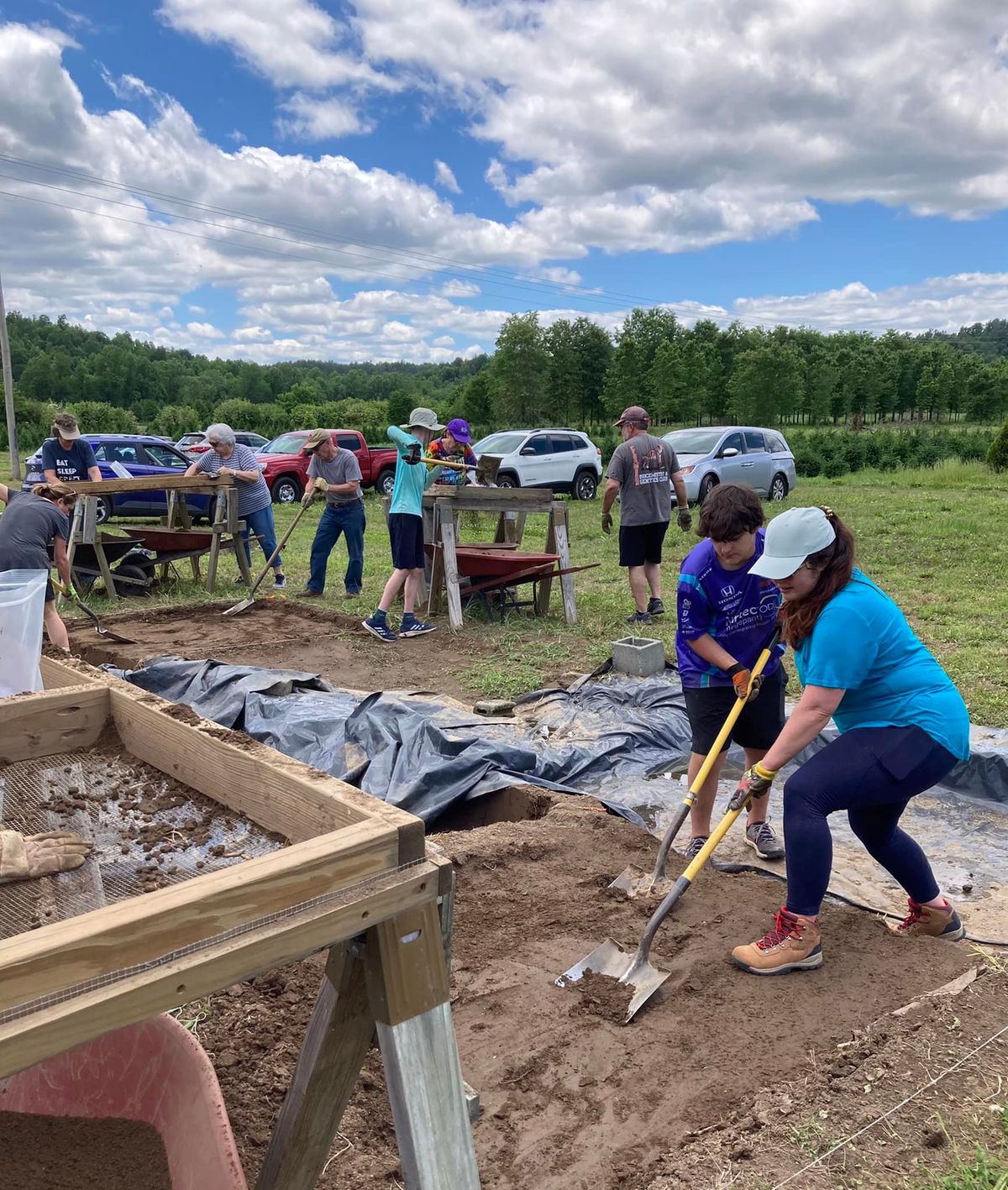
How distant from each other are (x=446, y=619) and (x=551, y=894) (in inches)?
208

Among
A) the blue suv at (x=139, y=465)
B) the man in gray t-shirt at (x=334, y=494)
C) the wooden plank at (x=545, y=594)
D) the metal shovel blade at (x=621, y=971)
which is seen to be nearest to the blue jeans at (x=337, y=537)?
the man in gray t-shirt at (x=334, y=494)

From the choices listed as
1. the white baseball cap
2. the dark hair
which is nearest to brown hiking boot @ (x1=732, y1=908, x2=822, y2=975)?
the white baseball cap

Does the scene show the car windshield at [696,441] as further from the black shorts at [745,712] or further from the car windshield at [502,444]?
the black shorts at [745,712]

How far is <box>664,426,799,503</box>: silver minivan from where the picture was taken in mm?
17141

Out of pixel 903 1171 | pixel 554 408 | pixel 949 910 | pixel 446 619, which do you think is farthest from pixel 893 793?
pixel 554 408

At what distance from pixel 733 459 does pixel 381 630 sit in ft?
37.7

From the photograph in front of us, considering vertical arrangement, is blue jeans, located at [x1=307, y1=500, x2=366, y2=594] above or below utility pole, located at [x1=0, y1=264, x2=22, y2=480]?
below

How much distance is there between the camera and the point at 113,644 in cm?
767

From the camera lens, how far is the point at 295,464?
62.1 feet

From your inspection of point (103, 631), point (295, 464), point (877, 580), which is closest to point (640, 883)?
point (103, 631)

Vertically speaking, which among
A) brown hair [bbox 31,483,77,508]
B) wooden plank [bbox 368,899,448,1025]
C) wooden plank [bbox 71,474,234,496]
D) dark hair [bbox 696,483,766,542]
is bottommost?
wooden plank [bbox 368,899,448,1025]

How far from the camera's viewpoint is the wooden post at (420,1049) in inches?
61.1

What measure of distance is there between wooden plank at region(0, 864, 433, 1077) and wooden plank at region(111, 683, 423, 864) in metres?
0.08

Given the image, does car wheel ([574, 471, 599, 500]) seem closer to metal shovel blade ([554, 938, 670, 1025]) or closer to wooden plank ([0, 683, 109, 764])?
metal shovel blade ([554, 938, 670, 1025])
